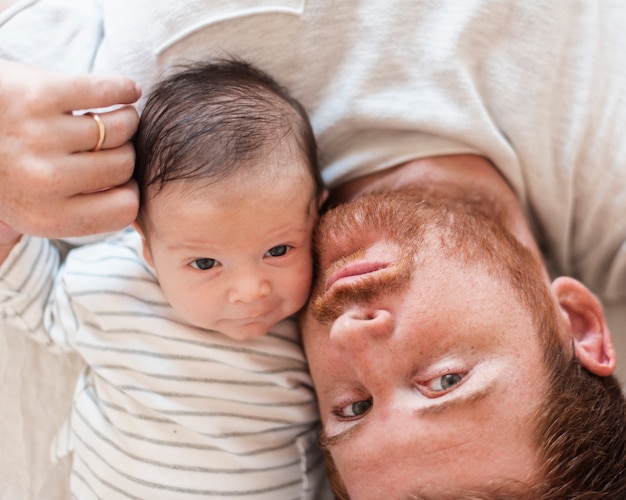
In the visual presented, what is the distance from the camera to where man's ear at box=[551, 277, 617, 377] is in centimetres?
111

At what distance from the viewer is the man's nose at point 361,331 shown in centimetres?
99

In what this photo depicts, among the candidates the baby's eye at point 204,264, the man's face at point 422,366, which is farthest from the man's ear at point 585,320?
the baby's eye at point 204,264

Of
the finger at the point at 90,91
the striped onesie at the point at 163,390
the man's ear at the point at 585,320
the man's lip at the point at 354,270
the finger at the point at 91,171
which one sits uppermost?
the finger at the point at 90,91

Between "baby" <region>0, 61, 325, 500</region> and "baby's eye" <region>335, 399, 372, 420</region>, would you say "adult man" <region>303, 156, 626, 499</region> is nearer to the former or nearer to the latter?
"baby's eye" <region>335, 399, 372, 420</region>

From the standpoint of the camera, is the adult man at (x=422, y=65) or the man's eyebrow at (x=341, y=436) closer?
the man's eyebrow at (x=341, y=436)

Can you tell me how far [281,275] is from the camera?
1.09 meters

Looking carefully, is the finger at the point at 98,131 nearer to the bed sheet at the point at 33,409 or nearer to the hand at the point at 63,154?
the hand at the point at 63,154

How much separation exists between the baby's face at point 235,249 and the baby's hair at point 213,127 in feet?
0.10

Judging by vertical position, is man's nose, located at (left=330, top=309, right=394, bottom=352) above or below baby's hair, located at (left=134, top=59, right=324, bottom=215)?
below

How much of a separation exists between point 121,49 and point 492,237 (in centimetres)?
71

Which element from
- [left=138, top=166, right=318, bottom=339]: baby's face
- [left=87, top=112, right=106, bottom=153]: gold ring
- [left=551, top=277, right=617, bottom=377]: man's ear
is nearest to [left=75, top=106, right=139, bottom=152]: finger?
[left=87, top=112, right=106, bottom=153]: gold ring

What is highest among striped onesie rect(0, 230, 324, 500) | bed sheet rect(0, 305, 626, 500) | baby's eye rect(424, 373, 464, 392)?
baby's eye rect(424, 373, 464, 392)

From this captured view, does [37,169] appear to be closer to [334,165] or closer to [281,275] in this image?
[281,275]

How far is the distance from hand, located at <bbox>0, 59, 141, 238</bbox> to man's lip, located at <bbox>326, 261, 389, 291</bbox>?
323 millimetres
